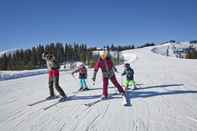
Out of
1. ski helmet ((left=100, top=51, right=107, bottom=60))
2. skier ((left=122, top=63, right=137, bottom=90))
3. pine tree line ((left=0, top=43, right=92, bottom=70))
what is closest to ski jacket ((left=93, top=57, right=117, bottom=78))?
ski helmet ((left=100, top=51, right=107, bottom=60))

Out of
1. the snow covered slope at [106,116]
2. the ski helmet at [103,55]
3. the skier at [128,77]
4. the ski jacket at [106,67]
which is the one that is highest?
the ski helmet at [103,55]

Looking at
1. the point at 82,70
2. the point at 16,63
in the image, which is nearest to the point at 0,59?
the point at 16,63

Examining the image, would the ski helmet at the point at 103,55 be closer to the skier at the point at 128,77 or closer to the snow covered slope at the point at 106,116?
the snow covered slope at the point at 106,116

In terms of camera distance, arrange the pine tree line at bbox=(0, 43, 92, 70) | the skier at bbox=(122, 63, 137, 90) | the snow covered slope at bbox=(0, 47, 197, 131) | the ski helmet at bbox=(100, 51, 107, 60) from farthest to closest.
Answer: the pine tree line at bbox=(0, 43, 92, 70), the skier at bbox=(122, 63, 137, 90), the ski helmet at bbox=(100, 51, 107, 60), the snow covered slope at bbox=(0, 47, 197, 131)

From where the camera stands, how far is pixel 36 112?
7656 millimetres

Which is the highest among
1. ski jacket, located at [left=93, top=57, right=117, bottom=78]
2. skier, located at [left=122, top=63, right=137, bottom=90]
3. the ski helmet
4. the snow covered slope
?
the ski helmet

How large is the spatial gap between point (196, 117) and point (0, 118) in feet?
18.5

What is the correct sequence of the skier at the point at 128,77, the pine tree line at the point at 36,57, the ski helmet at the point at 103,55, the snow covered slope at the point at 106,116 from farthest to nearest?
the pine tree line at the point at 36,57
the skier at the point at 128,77
the ski helmet at the point at 103,55
the snow covered slope at the point at 106,116

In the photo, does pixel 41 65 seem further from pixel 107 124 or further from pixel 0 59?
pixel 107 124

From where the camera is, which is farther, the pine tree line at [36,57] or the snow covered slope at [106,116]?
the pine tree line at [36,57]

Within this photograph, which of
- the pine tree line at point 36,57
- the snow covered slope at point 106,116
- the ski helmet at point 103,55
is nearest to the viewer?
the snow covered slope at point 106,116

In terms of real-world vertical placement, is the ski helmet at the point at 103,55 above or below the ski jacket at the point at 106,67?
above

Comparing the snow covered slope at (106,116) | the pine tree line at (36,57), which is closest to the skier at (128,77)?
the snow covered slope at (106,116)

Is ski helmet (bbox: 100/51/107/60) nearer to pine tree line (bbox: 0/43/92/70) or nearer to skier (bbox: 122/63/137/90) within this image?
skier (bbox: 122/63/137/90)
